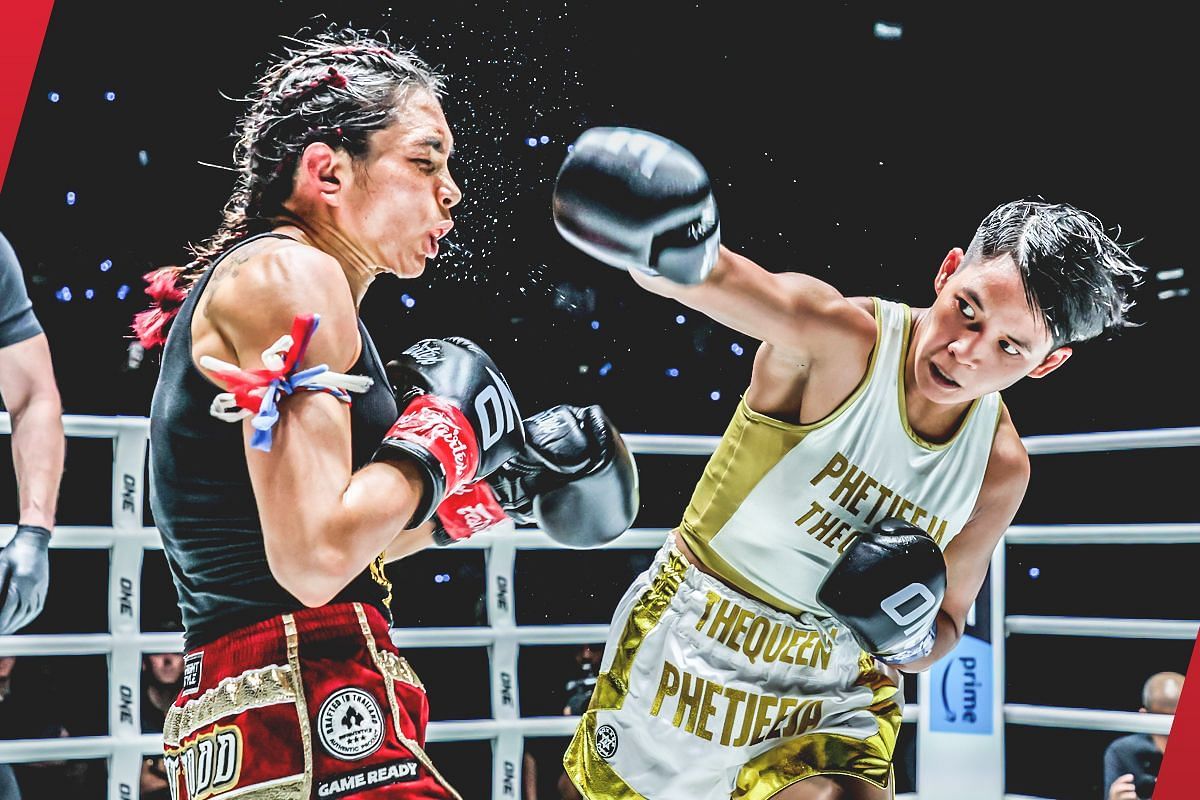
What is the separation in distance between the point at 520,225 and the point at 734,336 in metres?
0.94

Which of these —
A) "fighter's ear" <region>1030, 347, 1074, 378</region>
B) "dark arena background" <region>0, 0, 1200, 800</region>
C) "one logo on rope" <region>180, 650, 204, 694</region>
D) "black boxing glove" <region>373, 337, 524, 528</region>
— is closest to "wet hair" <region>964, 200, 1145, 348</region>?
"fighter's ear" <region>1030, 347, 1074, 378</region>

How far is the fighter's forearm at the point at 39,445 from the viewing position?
245 centimetres

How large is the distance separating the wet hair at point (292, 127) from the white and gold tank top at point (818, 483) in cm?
78

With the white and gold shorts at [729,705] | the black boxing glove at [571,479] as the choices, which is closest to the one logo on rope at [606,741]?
the white and gold shorts at [729,705]

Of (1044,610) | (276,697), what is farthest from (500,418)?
(1044,610)

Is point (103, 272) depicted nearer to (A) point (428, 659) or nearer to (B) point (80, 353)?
(B) point (80, 353)

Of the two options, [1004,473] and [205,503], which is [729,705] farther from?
[205,503]

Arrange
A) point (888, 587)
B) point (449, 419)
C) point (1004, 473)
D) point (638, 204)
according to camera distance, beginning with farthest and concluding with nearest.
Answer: point (1004, 473)
point (888, 587)
point (638, 204)
point (449, 419)

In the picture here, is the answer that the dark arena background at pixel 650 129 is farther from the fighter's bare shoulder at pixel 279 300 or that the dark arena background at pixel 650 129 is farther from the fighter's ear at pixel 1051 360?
the fighter's bare shoulder at pixel 279 300

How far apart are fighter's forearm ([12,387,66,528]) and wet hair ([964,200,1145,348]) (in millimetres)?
1864

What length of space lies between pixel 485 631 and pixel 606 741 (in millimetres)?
695

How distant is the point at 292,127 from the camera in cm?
147

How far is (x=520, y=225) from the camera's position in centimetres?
457

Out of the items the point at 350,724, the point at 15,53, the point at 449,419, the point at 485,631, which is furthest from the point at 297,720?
the point at 15,53
